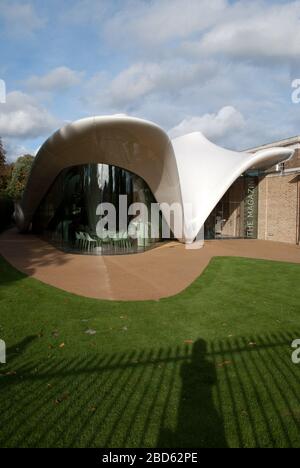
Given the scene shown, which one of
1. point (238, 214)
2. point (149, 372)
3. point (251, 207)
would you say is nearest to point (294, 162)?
point (251, 207)

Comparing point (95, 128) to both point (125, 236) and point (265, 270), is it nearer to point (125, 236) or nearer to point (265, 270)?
point (125, 236)

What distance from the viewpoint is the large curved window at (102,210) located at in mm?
14109

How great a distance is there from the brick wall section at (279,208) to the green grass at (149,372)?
37.7ft

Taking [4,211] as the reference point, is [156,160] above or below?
above

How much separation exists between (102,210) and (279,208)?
33.5 ft

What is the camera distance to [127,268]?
10555 millimetres

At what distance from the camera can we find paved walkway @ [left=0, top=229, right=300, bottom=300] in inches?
311

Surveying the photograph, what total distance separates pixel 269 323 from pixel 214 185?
1069cm

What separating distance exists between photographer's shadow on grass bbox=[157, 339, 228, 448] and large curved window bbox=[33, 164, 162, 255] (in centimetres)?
994

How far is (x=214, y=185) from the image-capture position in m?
15.8

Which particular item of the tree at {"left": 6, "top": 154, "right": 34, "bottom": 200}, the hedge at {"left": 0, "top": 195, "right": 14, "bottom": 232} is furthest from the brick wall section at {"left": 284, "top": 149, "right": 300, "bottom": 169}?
the tree at {"left": 6, "top": 154, "right": 34, "bottom": 200}

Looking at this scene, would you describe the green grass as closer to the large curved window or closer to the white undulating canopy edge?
the white undulating canopy edge

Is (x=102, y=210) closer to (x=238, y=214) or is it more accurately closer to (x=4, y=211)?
(x=238, y=214)

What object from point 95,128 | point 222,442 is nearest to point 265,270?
point 95,128
